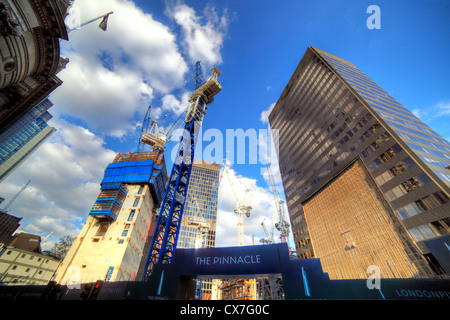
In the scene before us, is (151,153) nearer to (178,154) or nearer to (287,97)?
(178,154)

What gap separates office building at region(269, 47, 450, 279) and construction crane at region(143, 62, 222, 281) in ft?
140

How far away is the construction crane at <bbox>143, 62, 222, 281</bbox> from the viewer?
28609mm

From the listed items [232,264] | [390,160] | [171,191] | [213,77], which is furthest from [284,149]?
[232,264]

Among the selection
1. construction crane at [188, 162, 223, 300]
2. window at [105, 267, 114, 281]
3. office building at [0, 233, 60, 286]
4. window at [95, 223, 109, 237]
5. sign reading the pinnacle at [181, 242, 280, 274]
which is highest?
construction crane at [188, 162, 223, 300]

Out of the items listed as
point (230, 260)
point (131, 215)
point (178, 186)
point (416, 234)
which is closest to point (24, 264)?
point (131, 215)

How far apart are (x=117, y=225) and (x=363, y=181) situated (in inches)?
2705

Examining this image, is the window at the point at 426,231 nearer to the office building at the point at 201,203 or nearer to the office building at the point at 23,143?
the office building at the point at 201,203

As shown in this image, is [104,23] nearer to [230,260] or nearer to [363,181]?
[230,260]

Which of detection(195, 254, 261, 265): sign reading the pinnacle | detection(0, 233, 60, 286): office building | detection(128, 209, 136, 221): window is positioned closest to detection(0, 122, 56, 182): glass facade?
detection(0, 233, 60, 286): office building

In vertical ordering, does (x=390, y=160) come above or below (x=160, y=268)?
above

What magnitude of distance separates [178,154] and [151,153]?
37.0 meters

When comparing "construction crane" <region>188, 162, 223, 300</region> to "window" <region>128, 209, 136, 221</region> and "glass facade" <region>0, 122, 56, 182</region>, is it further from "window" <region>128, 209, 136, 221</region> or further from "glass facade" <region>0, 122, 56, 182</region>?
"glass facade" <region>0, 122, 56, 182</region>

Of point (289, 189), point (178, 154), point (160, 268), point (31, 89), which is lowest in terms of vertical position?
point (160, 268)
